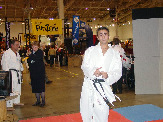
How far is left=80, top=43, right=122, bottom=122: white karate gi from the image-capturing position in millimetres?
2879

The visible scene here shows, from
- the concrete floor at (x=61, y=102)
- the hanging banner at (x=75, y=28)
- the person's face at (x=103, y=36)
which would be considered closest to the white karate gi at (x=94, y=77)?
the person's face at (x=103, y=36)

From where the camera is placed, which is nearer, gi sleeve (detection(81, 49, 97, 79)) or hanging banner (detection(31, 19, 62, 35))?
gi sleeve (detection(81, 49, 97, 79))

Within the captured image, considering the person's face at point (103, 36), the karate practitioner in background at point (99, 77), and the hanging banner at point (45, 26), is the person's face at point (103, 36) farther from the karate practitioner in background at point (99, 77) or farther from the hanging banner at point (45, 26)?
the hanging banner at point (45, 26)

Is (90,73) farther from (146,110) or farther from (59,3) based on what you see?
(59,3)

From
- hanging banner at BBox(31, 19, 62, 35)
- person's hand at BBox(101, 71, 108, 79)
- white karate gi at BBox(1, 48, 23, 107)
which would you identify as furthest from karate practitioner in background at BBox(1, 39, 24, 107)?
hanging banner at BBox(31, 19, 62, 35)

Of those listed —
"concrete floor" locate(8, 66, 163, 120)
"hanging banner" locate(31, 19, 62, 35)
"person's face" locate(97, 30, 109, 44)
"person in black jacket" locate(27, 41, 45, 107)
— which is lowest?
"concrete floor" locate(8, 66, 163, 120)

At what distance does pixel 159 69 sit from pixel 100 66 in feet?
13.8

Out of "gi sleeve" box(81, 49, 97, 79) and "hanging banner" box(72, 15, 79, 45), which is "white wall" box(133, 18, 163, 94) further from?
"hanging banner" box(72, 15, 79, 45)

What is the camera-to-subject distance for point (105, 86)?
9.70ft

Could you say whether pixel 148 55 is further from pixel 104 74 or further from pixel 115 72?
pixel 104 74

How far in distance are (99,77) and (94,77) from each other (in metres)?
0.07

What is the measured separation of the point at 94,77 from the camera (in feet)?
9.59

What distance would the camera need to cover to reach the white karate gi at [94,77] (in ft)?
9.45

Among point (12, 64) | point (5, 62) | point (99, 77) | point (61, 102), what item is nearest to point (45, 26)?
point (61, 102)
